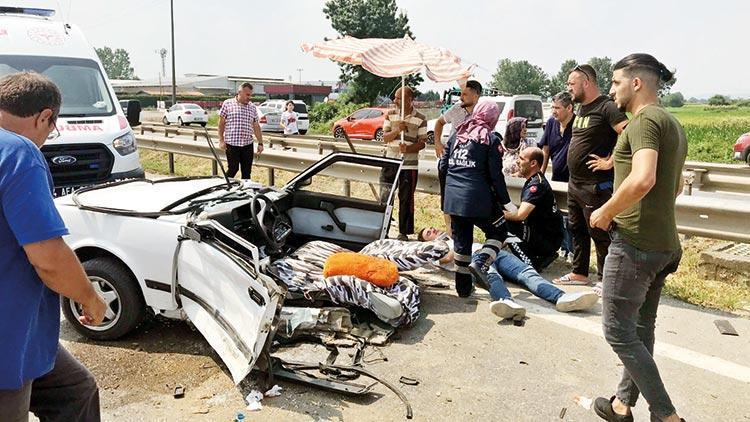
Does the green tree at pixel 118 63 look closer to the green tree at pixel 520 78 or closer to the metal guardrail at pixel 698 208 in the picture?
the green tree at pixel 520 78

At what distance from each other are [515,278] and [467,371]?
1.81 metres

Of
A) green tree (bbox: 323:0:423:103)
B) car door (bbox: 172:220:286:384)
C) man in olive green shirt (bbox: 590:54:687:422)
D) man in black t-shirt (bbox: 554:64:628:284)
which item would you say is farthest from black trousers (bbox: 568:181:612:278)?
green tree (bbox: 323:0:423:103)

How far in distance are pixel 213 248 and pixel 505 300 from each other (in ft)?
7.40

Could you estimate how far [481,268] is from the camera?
502 cm

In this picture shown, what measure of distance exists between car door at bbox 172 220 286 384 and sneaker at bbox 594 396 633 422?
1.77 meters

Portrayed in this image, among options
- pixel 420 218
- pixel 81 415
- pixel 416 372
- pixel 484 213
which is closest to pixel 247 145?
pixel 420 218

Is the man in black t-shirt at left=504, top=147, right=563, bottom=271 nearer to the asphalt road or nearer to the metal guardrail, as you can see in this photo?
the metal guardrail

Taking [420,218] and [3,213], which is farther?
[420,218]

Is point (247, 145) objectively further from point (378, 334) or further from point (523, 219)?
point (378, 334)

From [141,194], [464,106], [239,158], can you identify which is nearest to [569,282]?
[464,106]

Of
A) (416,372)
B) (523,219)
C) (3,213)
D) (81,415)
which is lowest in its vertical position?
(416,372)

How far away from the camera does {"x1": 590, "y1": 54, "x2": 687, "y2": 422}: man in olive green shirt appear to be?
2.86m

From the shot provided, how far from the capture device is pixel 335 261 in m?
4.43

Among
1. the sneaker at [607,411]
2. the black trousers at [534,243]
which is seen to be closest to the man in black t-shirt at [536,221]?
the black trousers at [534,243]
